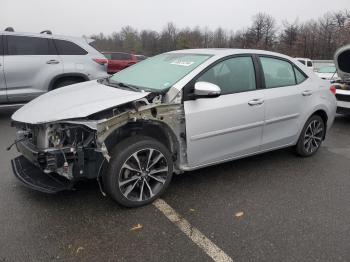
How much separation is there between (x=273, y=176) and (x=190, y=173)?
1082mm

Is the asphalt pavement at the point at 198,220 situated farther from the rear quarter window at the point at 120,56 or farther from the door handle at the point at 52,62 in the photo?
the rear quarter window at the point at 120,56

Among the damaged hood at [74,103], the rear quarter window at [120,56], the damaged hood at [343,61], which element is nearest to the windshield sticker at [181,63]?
the damaged hood at [74,103]

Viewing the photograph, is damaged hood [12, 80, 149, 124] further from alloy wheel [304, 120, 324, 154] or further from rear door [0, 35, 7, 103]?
rear door [0, 35, 7, 103]

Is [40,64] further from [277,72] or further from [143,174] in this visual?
[277,72]

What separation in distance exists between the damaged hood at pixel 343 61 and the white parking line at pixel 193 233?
5866 mm

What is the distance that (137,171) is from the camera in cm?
326

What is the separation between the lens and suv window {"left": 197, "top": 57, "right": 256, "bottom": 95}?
12.3ft

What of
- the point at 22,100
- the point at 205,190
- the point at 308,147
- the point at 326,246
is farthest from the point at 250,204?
the point at 22,100

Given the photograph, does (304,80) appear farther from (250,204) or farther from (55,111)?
(55,111)

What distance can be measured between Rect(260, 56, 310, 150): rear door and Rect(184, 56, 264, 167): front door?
0.58ft

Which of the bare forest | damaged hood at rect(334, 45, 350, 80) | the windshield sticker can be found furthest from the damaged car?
the bare forest

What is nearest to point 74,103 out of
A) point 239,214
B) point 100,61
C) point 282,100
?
point 239,214

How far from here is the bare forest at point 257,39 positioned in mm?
52375

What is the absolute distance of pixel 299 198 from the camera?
144 inches
